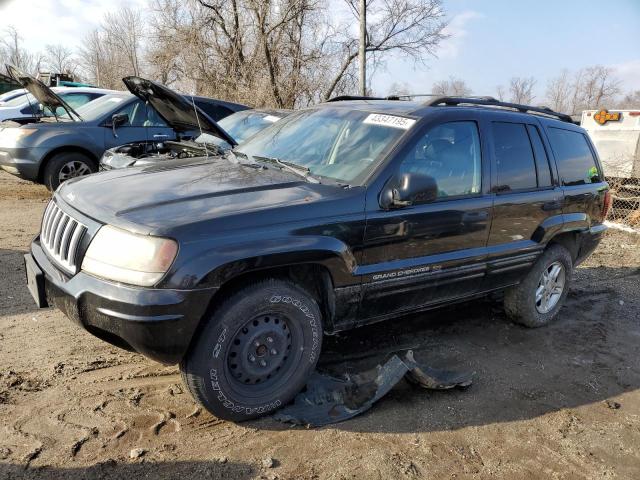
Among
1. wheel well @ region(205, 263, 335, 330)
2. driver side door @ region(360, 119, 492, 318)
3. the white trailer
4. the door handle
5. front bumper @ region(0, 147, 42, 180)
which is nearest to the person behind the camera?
wheel well @ region(205, 263, 335, 330)

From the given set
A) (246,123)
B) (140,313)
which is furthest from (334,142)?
(246,123)

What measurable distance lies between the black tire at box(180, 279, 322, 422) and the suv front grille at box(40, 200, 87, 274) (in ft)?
2.78

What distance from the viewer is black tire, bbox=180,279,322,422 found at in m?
2.79

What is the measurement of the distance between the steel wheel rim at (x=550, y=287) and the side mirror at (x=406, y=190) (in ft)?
6.58

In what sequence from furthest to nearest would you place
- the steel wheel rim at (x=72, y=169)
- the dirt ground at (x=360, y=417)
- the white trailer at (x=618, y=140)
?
the white trailer at (x=618, y=140) → the steel wheel rim at (x=72, y=169) → the dirt ground at (x=360, y=417)

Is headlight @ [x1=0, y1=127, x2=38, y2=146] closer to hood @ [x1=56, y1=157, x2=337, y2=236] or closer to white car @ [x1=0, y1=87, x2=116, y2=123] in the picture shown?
white car @ [x1=0, y1=87, x2=116, y2=123]

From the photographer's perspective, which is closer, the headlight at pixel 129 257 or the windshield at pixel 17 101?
the headlight at pixel 129 257

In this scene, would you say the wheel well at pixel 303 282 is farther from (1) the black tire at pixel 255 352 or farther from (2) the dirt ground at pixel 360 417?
(2) the dirt ground at pixel 360 417

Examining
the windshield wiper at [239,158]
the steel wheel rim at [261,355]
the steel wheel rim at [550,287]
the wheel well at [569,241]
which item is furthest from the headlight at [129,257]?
the wheel well at [569,241]

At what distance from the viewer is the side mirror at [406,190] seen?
322 cm

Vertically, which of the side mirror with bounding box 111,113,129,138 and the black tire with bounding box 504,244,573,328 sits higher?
the side mirror with bounding box 111,113,129,138

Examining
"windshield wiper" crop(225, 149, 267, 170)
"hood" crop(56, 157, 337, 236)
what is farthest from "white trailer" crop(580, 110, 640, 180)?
"hood" crop(56, 157, 337, 236)

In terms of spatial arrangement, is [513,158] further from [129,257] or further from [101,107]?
[101,107]

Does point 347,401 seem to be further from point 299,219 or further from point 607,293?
A: point 607,293
